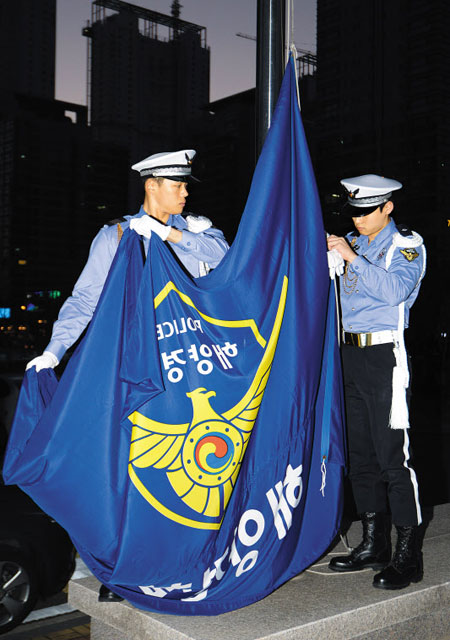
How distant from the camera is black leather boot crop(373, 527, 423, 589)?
11.6 feet

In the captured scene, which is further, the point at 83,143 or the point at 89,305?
the point at 83,143

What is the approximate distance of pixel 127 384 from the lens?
Answer: 3012 mm

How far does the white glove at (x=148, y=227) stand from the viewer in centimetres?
324

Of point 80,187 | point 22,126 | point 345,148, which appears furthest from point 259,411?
point 80,187

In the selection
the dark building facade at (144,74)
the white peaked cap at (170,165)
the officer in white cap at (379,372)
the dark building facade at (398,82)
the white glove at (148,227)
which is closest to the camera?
the white glove at (148,227)

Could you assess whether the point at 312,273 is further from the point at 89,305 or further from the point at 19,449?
the point at 19,449

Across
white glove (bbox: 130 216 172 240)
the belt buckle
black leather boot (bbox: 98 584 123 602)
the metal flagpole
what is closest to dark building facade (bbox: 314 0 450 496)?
the metal flagpole

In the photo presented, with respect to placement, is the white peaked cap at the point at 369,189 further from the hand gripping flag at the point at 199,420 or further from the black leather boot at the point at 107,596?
the black leather boot at the point at 107,596

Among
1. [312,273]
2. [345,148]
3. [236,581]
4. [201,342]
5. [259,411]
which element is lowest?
[236,581]

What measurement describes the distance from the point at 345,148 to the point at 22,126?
68929 mm

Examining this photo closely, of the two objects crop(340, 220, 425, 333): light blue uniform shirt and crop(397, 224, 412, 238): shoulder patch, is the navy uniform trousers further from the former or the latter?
crop(397, 224, 412, 238): shoulder patch

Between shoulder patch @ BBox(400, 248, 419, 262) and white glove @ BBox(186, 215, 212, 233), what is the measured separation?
3.22 feet

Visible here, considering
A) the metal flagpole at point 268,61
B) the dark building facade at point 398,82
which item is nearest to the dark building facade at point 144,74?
the dark building facade at point 398,82

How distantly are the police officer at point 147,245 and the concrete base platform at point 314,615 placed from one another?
118 centimetres
